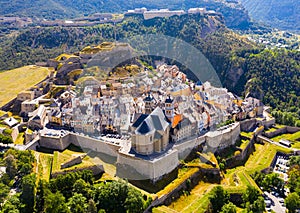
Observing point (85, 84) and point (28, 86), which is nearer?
point (85, 84)

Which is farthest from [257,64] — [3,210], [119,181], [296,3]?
[296,3]

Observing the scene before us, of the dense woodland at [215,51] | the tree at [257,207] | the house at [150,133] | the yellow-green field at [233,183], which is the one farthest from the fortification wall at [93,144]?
the dense woodland at [215,51]

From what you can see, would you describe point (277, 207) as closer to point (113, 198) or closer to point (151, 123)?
point (151, 123)

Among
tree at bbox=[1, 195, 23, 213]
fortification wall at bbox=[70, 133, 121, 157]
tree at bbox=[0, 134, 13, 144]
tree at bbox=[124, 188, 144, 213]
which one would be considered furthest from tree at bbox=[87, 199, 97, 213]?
tree at bbox=[0, 134, 13, 144]

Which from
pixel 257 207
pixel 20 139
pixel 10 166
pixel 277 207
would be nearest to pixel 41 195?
pixel 10 166

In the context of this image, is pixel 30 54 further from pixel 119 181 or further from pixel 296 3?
pixel 296 3

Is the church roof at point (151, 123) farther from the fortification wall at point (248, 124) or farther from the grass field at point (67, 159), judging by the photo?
the fortification wall at point (248, 124)
